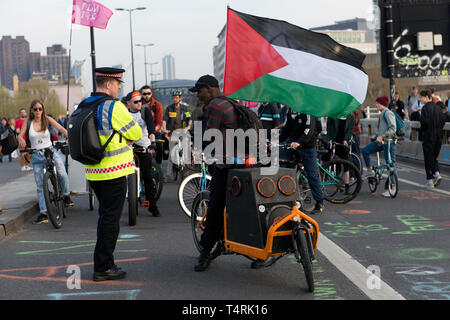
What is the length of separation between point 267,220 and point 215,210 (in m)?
0.77

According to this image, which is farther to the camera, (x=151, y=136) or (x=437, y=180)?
(x=437, y=180)

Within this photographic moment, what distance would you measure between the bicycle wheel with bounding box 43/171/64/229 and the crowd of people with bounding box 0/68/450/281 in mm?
287

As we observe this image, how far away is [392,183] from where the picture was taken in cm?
1115

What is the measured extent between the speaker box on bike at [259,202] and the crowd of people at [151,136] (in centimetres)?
40

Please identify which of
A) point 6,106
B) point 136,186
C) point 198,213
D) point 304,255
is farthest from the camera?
point 6,106

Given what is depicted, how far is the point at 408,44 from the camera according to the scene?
2094 centimetres

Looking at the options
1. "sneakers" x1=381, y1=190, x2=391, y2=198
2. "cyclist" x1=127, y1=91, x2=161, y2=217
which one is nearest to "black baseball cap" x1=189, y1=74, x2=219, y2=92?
"cyclist" x1=127, y1=91, x2=161, y2=217

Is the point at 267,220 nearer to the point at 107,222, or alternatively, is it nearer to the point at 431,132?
the point at 107,222

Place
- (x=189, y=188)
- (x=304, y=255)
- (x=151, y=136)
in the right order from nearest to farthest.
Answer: (x=304, y=255) < (x=189, y=188) < (x=151, y=136)

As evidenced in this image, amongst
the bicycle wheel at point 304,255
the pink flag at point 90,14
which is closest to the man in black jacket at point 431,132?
the bicycle wheel at point 304,255

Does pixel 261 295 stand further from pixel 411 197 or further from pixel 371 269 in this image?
pixel 411 197

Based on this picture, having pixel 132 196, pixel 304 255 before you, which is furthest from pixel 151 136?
pixel 304 255

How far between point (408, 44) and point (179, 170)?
32.6ft
